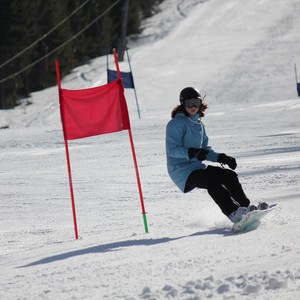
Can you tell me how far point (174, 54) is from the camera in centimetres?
3641

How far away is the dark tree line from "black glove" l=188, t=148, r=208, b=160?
25692 mm

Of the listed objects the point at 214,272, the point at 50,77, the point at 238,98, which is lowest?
the point at 214,272

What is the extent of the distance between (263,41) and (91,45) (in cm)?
831

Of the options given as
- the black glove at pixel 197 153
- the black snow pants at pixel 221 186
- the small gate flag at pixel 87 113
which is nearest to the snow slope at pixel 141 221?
the black snow pants at pixel 221 186

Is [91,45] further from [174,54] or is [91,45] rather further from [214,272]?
[214,272]

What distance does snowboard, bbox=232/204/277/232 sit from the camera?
5621 millimetres

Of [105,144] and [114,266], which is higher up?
[105,144]

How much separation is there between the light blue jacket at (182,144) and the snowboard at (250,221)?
26.9 inches

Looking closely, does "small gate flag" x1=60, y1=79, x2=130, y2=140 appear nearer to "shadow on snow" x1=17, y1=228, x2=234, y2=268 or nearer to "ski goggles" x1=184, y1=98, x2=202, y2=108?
"ski goggles" x1=184, y1=98, x2=202, y2=108

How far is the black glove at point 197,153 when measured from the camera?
5.95 meters

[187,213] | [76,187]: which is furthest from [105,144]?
[187,213]

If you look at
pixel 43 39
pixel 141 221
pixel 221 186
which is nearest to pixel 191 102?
pixel 221 186

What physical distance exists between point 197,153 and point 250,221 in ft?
2.15

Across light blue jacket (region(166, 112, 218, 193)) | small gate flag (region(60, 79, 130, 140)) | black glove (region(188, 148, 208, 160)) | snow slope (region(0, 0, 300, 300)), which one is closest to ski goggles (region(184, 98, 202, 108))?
light blue jacket (region(166, 112, 218, 193))
